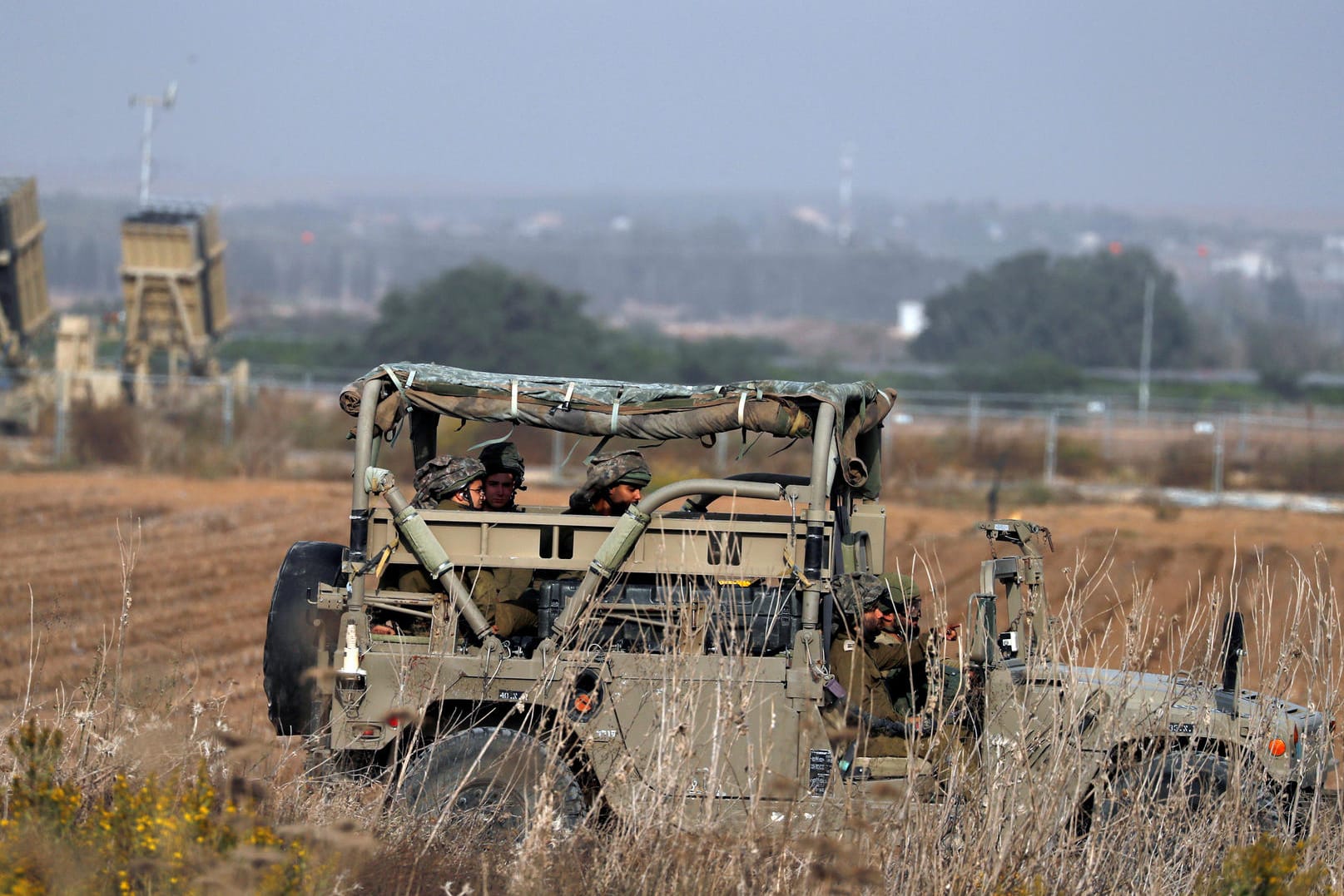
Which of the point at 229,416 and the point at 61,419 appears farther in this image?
the point at 229,416

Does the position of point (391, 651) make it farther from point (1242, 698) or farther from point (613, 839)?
point (1242, 698)

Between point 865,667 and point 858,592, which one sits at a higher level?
point 858,592

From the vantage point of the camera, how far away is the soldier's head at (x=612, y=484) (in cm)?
737

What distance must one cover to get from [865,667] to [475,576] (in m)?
1.78

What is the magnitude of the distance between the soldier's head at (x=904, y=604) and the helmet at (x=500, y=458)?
1.90m

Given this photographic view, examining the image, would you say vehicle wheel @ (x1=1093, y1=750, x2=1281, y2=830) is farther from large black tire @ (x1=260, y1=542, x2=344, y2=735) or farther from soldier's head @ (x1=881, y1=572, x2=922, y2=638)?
large black tire @ (x1=260, y1=542, x2=344, y2=735)

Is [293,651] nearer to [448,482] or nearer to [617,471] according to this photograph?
[448,482]

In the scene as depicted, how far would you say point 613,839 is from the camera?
5.66m

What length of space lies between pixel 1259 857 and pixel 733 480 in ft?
8.94

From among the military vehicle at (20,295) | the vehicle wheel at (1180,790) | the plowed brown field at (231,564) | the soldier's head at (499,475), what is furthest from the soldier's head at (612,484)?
the military vehicle at (20,295)

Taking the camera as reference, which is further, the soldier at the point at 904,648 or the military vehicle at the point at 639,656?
the soldier at the point at 904,648

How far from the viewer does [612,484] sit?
291 inches

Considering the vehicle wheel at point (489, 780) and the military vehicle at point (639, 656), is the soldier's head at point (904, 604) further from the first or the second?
the vehicle wheel at point (489, 780)

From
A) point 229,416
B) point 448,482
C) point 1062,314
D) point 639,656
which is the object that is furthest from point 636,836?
point 1062,314
